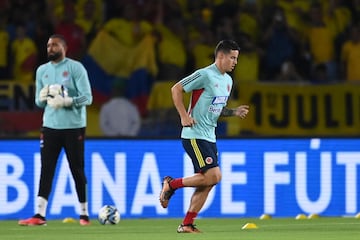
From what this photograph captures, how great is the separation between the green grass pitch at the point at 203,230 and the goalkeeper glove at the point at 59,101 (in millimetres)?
1443

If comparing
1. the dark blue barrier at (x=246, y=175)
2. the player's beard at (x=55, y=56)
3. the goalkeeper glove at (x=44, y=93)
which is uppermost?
the player's beard at (x=55, y=56)

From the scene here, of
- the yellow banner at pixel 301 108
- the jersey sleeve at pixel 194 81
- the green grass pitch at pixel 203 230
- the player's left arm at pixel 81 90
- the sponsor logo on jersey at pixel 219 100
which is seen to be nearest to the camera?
the green grass pitch at pixel 203 230

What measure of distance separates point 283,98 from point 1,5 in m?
5.00

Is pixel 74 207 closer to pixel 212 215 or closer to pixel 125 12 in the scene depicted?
pixel 212 215

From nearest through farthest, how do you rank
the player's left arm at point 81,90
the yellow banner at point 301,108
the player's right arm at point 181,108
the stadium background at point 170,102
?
the player's right arm at point 181,108 → the player's left arm at point 81,90 → the stadium background at point 170,102 → the yellow banner at point 301,108

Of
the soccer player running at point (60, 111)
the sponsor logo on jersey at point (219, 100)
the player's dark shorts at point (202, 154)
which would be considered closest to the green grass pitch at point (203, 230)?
the soccer player running at point (60, 111)

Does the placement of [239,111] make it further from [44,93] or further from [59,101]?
[44,93]

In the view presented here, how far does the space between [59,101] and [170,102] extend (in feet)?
16.2

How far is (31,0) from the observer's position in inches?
864

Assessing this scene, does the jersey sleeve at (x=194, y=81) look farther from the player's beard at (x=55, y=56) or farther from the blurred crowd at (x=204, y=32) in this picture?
the blurred crowd at (x=204, y=32)

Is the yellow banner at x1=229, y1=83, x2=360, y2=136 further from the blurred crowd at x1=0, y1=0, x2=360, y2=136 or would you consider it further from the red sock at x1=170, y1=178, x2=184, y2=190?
the red sock at x1=170, y1=178, x2=184, y2=190

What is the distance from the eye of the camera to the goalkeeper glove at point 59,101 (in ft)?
51.1

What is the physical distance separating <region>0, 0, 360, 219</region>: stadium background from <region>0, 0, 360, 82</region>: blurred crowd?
0.02m

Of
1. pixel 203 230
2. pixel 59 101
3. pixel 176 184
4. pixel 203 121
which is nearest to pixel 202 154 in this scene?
pixel 203 121
